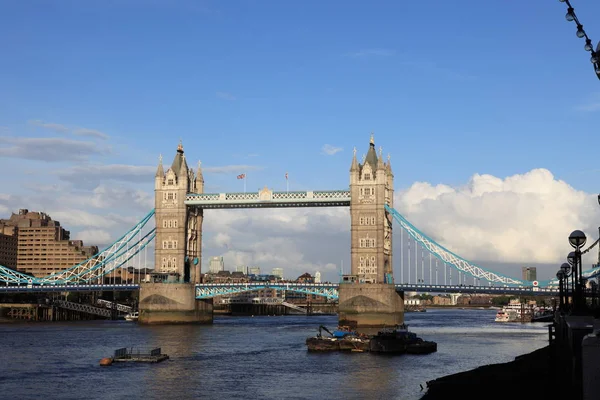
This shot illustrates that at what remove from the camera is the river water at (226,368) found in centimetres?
4844

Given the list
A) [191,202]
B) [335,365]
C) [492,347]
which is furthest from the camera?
[191,202]

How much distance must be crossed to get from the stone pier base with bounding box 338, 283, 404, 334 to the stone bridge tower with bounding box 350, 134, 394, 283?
5045mm

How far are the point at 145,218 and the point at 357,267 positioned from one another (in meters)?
37.3

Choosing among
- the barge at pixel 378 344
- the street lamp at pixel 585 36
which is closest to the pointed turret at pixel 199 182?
the barge at pixel 378 344

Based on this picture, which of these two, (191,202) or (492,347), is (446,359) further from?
(191,202)

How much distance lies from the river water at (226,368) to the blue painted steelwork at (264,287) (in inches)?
1037

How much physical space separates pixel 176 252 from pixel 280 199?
19040mm

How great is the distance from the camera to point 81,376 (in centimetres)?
5581

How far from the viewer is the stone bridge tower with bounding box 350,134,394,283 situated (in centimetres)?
12069

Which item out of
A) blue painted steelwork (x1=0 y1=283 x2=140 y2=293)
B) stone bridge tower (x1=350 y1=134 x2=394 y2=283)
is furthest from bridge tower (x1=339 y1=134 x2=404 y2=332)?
blue painted steelwork (x1=0 y1=283 x2=140 y2=293)

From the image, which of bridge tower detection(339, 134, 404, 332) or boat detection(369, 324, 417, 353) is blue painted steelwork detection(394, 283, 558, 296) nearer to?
bridge tower detection(339, 134, 404, 332)

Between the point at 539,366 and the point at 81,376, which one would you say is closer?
the point at 539,366

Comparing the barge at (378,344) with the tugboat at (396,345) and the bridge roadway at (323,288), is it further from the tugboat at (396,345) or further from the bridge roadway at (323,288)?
the bridge roadway at (323,288)

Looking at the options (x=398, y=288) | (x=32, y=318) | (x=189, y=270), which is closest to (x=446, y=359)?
(x=398, y=288)
